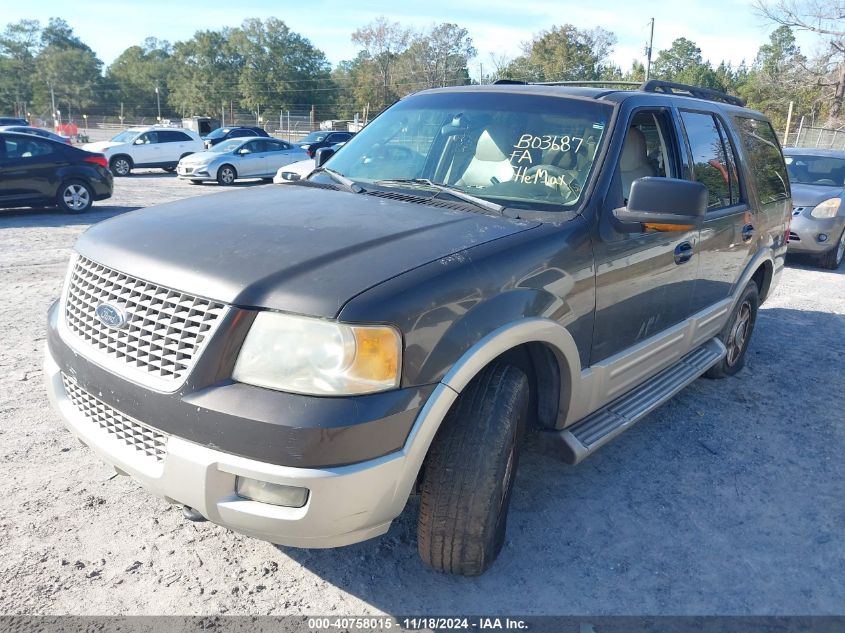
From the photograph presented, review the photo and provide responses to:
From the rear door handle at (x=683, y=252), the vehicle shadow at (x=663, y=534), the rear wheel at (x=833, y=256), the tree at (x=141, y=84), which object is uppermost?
the tree at (x=141, y=84)

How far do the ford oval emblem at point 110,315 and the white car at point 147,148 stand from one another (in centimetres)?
2154

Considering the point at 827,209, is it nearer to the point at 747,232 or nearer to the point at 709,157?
the point at 747,232

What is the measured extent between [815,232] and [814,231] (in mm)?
19

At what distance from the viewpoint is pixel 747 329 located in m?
5.26

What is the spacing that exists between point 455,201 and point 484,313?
0.89 meters

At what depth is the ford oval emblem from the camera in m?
2.33

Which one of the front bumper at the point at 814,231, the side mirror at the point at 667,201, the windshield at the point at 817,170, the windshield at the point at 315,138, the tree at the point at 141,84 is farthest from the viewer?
the tree at the point at 141,84

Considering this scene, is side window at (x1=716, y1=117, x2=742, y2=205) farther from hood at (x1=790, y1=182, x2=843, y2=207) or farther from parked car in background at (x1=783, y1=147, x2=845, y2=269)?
hood at (x1=790, y1=182, x2=843, y2=207)

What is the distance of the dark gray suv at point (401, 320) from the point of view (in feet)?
6.86

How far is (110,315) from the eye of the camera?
237cm

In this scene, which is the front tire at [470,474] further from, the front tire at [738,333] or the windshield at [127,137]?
the windshield at [127,137]

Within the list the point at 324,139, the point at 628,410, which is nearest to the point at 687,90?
the point at 628,410

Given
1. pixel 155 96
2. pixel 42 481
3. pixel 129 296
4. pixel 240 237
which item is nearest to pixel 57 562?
pixel 42 481

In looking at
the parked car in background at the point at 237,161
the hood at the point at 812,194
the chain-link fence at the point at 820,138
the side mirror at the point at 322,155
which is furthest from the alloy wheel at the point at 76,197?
the chain-link fence at the point at 820,138
